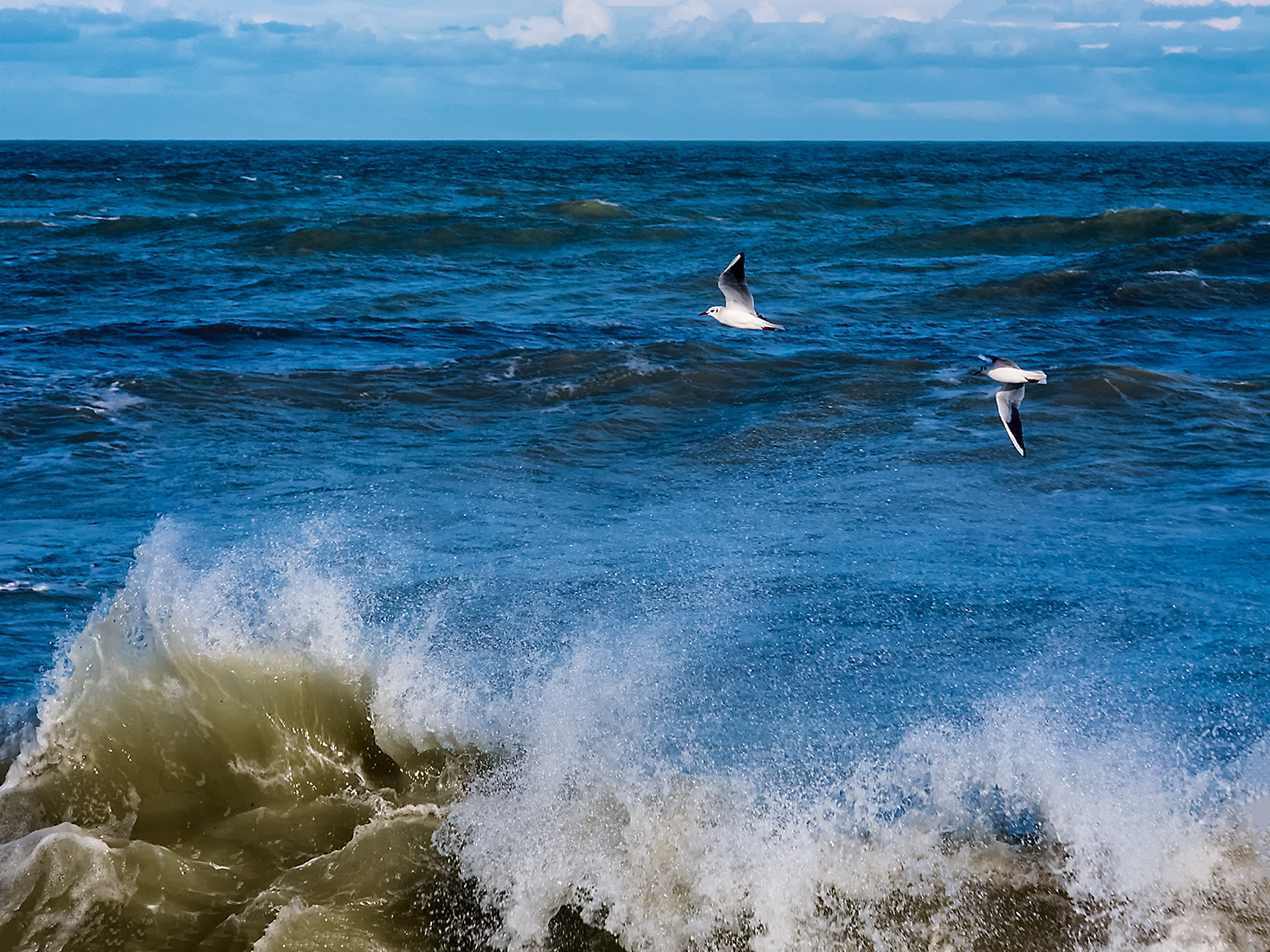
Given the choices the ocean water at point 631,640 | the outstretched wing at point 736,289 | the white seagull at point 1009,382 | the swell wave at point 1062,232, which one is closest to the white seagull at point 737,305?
the outstretched wing at point 736,289

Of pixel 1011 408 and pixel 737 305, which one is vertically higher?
pixel 737 305

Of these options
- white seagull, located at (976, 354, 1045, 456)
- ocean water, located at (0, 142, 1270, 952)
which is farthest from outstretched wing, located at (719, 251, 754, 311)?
white seagull, located at (976, 354, 1045, 456)

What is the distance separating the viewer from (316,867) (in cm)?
504

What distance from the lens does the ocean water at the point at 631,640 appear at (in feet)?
15.4

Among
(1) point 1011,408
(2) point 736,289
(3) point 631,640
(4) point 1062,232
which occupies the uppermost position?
(2) point 736,289

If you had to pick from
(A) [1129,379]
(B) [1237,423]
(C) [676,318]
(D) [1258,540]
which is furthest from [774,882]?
(C) [676,318]

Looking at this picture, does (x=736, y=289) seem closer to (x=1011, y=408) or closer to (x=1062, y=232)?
(x=1011, y=408)

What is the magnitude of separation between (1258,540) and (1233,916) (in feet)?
15.0

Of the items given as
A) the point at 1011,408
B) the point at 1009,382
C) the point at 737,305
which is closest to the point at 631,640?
the point at 1011,408

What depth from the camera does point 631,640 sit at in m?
6.67

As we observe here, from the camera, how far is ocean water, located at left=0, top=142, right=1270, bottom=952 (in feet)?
15.4

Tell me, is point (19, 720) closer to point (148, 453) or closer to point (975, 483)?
point (148, 453)

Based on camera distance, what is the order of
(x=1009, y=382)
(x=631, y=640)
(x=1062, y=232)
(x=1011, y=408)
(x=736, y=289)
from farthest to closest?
(x=1062, y=232) → (x=736, y=289) → (x=1009, y=382) → (x=1011, y=408) → (x=631, y=640)

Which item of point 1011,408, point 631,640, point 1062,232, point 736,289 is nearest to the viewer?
point 631,640
